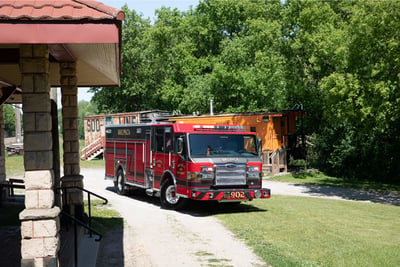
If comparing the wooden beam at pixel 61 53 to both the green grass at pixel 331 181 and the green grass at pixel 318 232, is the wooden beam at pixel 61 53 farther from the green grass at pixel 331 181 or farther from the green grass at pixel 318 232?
the green grass at pixel 331 181

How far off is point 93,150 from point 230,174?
32306mm

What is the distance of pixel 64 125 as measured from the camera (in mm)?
11469

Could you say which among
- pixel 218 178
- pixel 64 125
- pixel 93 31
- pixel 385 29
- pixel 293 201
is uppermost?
pixel 385 29

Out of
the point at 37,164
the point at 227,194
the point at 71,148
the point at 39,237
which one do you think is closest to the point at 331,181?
the point at 227,194

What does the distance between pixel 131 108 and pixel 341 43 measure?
3941cm

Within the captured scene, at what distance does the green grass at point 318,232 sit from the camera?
8930mm

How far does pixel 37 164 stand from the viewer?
20.6ft

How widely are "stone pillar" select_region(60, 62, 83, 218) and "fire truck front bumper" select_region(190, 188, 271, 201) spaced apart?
3.93 meters

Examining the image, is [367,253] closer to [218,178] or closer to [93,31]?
[218,178]

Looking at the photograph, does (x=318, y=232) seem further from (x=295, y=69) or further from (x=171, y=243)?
(x=295, y=69)

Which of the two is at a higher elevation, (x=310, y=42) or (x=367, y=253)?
(x=310, y=42)

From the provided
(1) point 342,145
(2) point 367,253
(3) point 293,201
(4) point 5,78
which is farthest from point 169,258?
(1) point 342,145

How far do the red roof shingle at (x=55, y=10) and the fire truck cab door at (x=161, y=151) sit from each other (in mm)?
9930

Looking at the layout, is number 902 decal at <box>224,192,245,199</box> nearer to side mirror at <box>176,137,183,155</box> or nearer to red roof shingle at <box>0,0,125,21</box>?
side mirror at <box>176,137,183,155</box>
